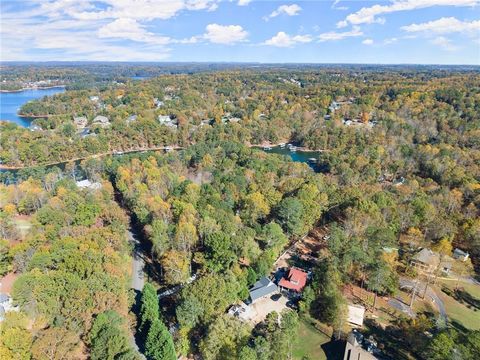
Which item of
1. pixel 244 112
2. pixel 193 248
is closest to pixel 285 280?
pixel 193 248

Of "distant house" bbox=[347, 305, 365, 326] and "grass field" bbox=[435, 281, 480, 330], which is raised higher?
"distant house" bbox=[347, 305, 365, 326]

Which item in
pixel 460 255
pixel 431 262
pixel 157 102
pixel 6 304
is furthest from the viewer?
pixel 157 102

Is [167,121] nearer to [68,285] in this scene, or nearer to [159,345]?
[68,285]

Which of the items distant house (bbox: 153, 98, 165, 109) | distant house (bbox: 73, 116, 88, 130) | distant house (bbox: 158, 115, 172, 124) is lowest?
distant house (bbox: 73, 116, 88, 130)

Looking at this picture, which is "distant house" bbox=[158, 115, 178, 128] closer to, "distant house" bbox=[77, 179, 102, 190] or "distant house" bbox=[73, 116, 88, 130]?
"distant house" bbox=[73, 116, 88, 130]

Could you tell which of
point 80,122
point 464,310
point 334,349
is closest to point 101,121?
point 80,122

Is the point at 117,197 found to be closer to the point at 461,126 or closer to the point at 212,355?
the point at 212,355

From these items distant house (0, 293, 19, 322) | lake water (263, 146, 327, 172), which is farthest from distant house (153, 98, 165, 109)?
distant house (0, 293, 19, 322)
